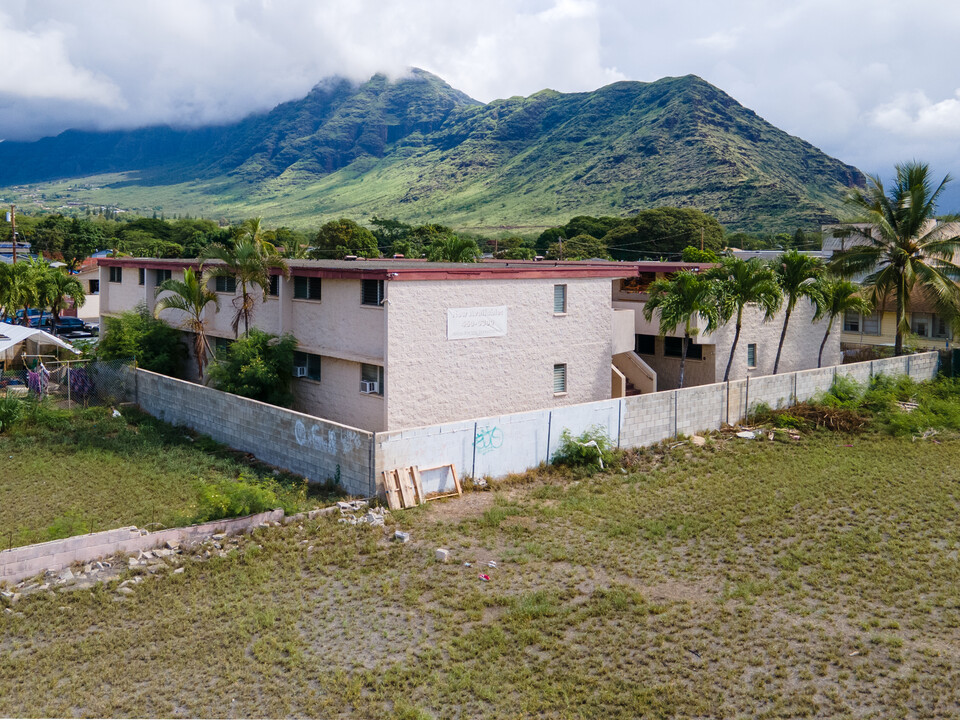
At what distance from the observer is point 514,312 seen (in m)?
23.3

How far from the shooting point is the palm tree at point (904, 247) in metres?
30.8

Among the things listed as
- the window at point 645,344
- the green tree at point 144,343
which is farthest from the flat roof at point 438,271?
the window at point 645,344

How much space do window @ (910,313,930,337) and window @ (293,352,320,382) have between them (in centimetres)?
3239

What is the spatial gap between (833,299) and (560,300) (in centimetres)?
1221

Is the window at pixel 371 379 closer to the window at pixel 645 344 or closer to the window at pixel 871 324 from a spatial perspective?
the window at pixel 645 344

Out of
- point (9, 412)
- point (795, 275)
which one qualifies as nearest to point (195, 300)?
point (9, 412)

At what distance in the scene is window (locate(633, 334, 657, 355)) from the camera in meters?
31.1

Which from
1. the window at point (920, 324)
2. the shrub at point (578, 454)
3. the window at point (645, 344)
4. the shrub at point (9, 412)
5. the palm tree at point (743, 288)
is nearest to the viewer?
the shrub at point (578, 454)

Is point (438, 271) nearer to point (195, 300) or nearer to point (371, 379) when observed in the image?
point (371, 379)

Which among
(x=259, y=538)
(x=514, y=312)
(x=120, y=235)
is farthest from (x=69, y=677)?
(x=120, y=235)

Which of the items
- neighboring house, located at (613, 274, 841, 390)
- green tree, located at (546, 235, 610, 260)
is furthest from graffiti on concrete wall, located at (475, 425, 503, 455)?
green tree, located at (546, 235, 610, 260)

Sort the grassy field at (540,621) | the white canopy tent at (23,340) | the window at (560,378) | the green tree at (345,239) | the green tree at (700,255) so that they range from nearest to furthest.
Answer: the grassy field at (540,621) → the window at (560,378) → the white canopy tent at (23,340) → the green tree at (700,255) → the green tree at (345,239)

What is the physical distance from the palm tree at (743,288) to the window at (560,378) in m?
5.95

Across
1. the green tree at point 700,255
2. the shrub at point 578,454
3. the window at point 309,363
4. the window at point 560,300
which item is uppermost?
the green tree at point 700,255
